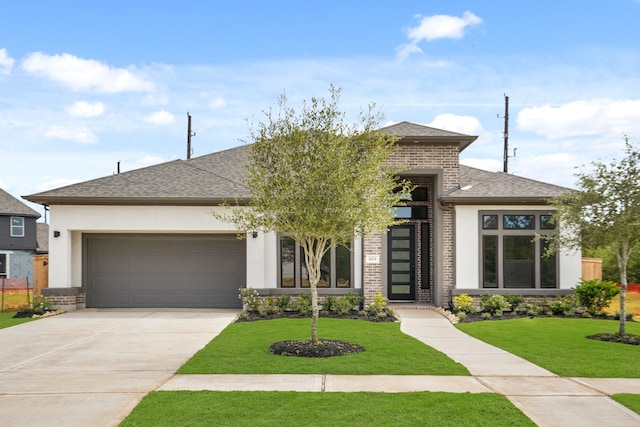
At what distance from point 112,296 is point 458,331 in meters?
10.1

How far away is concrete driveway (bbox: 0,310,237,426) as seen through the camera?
6.61 m

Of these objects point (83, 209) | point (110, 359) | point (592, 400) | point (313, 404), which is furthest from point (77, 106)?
point (592, 400)

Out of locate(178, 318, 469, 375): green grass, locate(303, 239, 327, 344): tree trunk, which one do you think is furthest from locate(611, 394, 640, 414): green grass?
locate(303, 239, 327, 344): tree trunk

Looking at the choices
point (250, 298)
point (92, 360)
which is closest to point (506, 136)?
point (250, 298)

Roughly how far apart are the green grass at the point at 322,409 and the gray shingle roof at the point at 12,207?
31024mm

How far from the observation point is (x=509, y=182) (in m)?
16.9

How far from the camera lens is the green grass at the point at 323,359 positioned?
8461 millimetres

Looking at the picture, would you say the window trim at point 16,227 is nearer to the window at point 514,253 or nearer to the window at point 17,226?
the window at point 17,226

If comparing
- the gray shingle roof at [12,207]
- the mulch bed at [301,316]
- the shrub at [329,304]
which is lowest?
the mulch bed at [301,316]

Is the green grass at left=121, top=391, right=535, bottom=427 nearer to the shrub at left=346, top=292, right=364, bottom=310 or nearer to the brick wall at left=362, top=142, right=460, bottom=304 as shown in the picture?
the shrub at left=346, top=292, right=364, bottom=310

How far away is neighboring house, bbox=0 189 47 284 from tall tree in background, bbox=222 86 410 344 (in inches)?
1113

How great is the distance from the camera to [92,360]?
31.1 ft

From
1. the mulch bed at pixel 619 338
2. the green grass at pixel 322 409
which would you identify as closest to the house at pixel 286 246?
the mulch bed at pixel 619 338

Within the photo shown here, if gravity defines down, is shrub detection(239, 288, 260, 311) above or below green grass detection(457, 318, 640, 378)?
above
